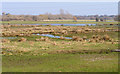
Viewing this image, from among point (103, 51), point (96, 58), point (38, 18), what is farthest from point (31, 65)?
point (38, 18)

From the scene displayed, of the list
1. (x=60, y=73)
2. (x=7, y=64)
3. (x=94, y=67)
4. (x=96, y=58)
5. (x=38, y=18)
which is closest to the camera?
(x=60, y=73)

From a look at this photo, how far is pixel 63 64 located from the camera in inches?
715

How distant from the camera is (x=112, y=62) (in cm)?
1888

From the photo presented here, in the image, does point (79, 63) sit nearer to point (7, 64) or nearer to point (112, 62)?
point (112, 62)

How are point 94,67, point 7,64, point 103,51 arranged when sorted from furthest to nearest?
point 103,51 → point 7,64 → point 94,67

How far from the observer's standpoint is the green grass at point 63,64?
1645 centimetres

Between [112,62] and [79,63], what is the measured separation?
2.41 meters

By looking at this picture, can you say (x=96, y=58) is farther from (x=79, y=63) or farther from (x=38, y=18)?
(x=38, y=18)

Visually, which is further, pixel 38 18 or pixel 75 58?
pixel 38 18

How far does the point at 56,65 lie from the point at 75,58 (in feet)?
10.8

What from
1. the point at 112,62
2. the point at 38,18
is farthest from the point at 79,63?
the point at 38,18

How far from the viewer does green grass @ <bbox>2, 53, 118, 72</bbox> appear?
16.5m

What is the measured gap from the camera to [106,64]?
59.2 ft

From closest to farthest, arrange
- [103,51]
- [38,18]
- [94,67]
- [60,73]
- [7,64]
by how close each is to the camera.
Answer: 1. [60,73]
2. [94,67]
3. [7,64]
4. [103,51]
5. [38,18]
